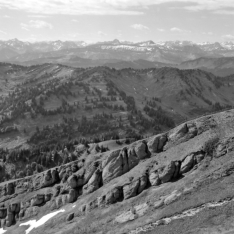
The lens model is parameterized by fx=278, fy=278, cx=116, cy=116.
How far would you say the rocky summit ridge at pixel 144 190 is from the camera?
55.9 meters

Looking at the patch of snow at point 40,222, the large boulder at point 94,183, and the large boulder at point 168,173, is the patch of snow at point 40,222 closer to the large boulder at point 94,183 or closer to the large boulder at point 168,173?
the large boulder at point 94,183

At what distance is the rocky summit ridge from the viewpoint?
2202 inches

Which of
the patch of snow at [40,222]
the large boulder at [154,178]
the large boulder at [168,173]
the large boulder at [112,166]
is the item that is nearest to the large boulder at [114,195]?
the large boulder at [154,178]

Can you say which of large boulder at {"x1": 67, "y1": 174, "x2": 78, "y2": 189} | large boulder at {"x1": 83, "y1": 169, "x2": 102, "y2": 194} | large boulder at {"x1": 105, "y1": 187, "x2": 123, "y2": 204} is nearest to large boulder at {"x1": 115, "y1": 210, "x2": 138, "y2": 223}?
large boulder at {"x1": 105, "y1": 187, "x2": 123, "y2": 204}

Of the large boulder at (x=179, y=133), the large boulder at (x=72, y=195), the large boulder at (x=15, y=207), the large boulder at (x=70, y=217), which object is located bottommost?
the large boulder at (x=15, y=207)

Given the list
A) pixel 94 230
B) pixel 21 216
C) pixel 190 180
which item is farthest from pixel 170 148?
pixel 21 216

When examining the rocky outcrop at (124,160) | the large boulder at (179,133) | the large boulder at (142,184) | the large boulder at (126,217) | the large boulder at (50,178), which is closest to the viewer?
the large boulder at (126,217)

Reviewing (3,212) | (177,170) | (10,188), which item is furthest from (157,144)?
(10,188)

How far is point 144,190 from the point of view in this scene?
7225 centimetres

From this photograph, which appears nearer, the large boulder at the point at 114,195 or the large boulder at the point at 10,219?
the large boulder at the point at 114,195

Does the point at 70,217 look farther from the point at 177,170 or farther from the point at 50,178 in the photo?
the point at 177,170

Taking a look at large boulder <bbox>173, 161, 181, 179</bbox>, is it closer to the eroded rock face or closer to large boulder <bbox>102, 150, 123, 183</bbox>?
the eroded rock face

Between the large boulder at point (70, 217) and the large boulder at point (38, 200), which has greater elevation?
the large boulder at point (70, 217)

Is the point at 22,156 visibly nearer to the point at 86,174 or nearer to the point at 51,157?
the point at 51,157
